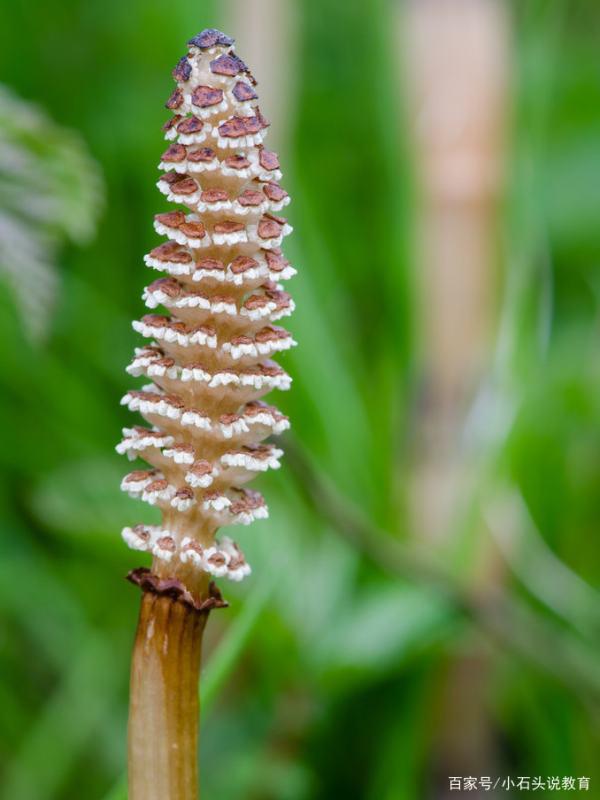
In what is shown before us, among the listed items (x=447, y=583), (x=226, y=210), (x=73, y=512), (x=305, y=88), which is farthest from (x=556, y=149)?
(x=226, y=210)

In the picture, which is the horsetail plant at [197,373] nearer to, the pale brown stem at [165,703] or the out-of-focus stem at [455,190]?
the pale brown stem at [165,703]

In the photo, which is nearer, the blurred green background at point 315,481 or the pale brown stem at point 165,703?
the pale brown stem at point 165,703

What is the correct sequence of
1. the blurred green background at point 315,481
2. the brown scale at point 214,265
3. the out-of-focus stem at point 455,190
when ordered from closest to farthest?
the brown scale at point 214,265, the blurred green background at point 315,481, the out-of-focus stem at point 455,190

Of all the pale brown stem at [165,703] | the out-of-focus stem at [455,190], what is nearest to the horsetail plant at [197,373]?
the pale brown stem at [165,703]

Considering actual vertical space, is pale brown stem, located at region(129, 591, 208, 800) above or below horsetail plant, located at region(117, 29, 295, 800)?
below

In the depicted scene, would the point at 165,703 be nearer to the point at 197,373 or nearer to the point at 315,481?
the point at 197,373

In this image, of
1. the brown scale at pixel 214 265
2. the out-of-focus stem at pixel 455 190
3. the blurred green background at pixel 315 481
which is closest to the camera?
the brown scale at pixel 214 265

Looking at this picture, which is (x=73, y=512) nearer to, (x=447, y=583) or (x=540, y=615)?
(x=447, y=583)

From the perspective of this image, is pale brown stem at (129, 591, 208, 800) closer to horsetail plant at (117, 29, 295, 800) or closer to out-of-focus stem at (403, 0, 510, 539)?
horsetail plant at (117, 29, 295, 800)

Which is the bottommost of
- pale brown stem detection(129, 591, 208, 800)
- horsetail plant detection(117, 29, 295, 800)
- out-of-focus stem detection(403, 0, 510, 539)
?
pale brown stem detection(129, 591, 208, 800)

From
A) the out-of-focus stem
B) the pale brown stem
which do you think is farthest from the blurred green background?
the pale brown stem
